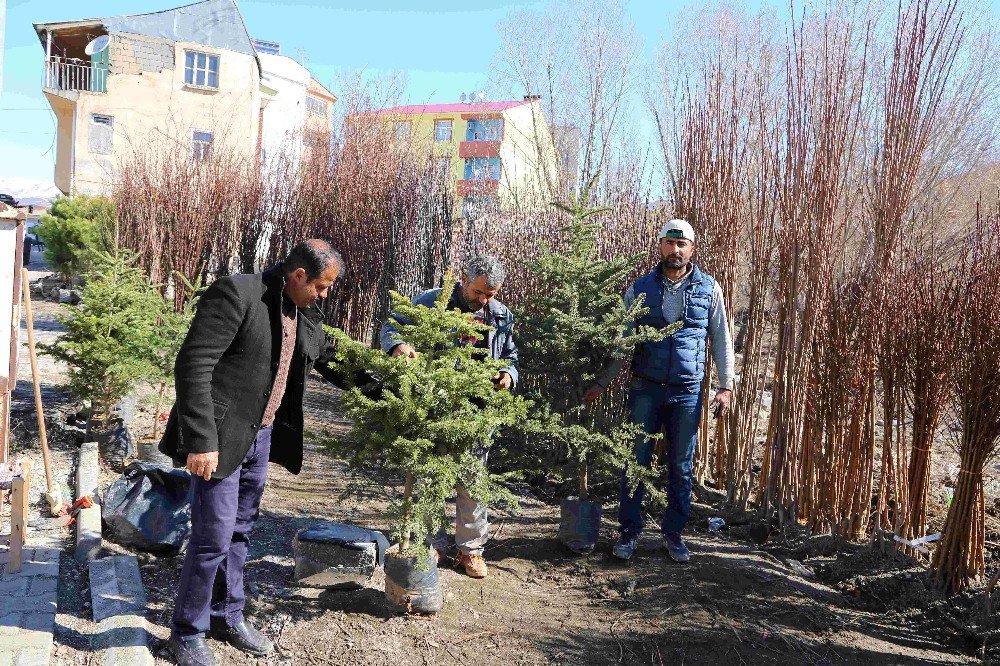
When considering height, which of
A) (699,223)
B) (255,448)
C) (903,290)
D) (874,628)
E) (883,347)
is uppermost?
(699,223)

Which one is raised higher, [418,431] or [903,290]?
[903,290]

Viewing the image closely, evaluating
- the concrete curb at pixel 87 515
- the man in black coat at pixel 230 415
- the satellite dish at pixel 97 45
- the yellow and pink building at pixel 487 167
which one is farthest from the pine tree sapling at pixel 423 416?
the satellite dish at pixel 97 45

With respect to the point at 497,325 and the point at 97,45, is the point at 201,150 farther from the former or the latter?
the point at 97,45

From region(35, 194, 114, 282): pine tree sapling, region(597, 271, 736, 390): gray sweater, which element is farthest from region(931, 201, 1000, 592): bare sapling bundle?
region(35, 194, 114, 282): pine tree sapling

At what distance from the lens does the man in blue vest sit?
4551 mm

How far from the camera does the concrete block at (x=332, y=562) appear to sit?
385cm

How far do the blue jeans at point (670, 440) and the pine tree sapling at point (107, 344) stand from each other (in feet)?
11.4

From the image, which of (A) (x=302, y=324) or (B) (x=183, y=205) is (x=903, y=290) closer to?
(A) (x=302, y=324)

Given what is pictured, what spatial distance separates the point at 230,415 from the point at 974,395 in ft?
12.2

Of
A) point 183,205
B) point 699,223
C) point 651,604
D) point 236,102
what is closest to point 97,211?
point 183,205

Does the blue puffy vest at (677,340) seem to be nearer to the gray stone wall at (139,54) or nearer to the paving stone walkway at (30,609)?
the paving stone walkway at (30,609)

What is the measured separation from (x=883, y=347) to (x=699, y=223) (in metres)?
1.73

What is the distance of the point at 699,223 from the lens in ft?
19.1

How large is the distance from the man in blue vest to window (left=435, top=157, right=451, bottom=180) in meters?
5.69
